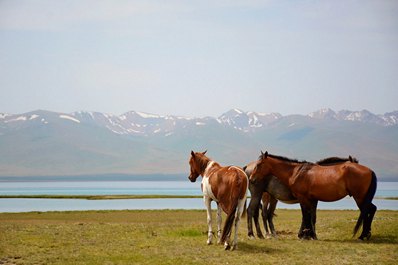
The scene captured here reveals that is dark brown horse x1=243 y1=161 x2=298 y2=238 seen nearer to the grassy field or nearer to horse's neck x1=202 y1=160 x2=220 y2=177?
the grassy field

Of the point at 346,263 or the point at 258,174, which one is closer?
the point at 346,263

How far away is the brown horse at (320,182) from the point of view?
20.8 metres

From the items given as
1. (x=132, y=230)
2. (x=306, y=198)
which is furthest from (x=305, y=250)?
(x=132, y=230)

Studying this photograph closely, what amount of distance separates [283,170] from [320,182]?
4.69 feet

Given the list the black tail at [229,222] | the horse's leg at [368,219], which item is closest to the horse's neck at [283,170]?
the horse's leg at [368,219]

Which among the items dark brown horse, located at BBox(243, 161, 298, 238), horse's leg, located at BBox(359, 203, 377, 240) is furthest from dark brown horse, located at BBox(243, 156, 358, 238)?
horse's leg, located at BBox(359, 203, 377, 240)

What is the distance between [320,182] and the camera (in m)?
21.5

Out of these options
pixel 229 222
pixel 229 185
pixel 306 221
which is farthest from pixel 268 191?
pixel 229 222

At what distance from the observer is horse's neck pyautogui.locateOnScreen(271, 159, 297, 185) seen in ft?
72.7

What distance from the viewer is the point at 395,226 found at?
24.0 metres

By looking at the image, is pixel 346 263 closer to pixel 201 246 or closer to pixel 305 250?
pixel 305 250

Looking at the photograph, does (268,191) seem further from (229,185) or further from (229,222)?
(229,222)

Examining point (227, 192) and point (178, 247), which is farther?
point (178, 247)

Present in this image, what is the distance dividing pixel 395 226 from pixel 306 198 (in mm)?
4554
